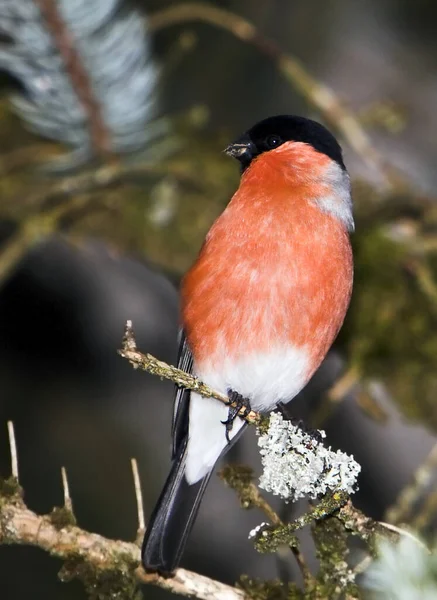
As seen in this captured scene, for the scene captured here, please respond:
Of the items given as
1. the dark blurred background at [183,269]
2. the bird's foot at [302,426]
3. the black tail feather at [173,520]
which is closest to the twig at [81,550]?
the black tail feather at [173,520]

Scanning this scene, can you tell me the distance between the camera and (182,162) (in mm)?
3459

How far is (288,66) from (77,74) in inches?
34.6

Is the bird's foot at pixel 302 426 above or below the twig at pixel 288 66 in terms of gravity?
below

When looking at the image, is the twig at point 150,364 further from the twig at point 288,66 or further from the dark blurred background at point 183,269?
the twig at point 288,66

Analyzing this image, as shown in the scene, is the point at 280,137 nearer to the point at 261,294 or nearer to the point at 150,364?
the point at 261,294

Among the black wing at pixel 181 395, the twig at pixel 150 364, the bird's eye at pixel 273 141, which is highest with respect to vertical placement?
the bird's eye at pixel 273 141

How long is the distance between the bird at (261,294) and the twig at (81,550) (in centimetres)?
35

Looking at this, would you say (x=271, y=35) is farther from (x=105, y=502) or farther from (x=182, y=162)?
(x=105, y=502)

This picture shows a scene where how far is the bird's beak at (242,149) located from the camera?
2.72 metres

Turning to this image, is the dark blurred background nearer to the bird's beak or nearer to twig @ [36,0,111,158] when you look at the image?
twig @ [36,0,111,158]

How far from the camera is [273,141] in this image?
2.71 meters

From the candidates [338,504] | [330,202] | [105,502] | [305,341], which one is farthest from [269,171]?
[105,502]

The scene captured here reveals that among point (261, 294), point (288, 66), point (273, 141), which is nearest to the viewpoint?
point (261, 294)

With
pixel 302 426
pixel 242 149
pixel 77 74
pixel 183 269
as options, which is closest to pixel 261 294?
pixel 302 426
